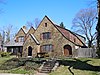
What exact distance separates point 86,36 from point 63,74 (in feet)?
165

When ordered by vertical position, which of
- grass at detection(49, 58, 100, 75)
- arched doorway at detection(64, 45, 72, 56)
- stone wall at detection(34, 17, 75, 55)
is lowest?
grass at detection(49, 58, 100, 75)

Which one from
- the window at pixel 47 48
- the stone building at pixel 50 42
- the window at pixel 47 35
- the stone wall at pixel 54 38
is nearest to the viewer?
the stone building at pixel 50 42

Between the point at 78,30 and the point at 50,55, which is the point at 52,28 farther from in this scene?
the point at 78,30

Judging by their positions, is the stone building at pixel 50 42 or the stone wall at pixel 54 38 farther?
the stone wall at pixel 54 38

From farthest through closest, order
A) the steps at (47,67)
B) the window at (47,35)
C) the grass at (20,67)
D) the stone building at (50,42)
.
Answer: the window at (47,35)
the stone building at (50,42)
the steps at (47,67)
the grass at (20,67)

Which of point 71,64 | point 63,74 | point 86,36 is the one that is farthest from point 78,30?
point 63,74

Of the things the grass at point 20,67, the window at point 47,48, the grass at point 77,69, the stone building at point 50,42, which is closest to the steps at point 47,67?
the grass at point 20,67

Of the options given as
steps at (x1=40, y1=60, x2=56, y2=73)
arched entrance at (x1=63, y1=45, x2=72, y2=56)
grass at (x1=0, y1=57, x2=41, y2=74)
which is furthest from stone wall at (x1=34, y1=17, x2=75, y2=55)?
steps at (x1=40, y1=60, x2=56, y2=73)

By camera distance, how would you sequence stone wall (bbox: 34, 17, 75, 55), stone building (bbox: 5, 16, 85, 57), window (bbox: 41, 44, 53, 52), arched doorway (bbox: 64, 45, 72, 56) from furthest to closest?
window (bbox: 41, 44, 53, 52) → stone wall (bbox: 34, 17, 75, 55) → stone building (bbox: 5, 16, 85, 57) → arched doorway (bbox: 64, 45, 72, 56)

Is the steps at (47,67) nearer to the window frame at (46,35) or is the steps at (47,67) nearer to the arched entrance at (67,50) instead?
the arched entrance at (67,50)

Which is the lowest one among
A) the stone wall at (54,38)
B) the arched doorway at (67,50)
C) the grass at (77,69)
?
the grass at (77,69)

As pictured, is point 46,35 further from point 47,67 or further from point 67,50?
point 47,67

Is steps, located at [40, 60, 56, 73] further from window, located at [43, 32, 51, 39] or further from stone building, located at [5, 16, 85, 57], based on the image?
window, located at [43, 32, 51, 39]

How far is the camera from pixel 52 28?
4978 cm
